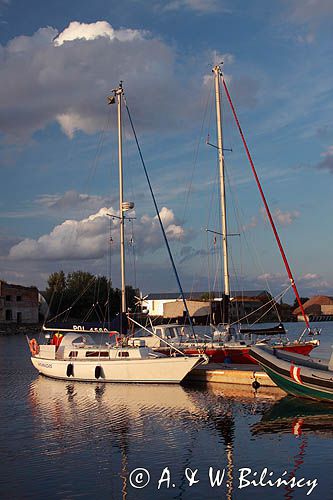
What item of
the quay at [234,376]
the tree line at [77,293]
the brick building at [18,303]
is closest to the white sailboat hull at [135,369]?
the quay at [234,376]

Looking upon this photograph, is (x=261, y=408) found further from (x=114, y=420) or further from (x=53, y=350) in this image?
(x=53, y=350)

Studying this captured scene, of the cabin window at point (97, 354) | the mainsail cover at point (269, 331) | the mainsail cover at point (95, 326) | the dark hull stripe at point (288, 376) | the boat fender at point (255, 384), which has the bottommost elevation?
the boat fender at point (255, 384)

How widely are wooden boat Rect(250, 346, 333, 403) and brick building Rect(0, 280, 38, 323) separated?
3570 inches

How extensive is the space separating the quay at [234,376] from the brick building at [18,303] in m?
86.0

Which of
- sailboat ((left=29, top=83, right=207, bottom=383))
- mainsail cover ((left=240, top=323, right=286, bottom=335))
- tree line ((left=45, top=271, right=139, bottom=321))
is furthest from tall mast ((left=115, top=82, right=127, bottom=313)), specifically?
tree line ((left=45, top=271, right=139, bottom=321))

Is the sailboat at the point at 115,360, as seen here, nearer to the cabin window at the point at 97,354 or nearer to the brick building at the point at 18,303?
the cabin window at the point at 97,354

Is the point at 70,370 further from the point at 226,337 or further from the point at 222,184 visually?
the point at 222,184

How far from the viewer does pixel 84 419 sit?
2292cm

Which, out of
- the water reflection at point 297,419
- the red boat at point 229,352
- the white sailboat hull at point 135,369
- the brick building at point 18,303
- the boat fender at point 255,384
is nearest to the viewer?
the water reflection at point 297,419

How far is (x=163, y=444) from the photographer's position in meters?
18.7

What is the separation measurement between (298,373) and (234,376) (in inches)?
193

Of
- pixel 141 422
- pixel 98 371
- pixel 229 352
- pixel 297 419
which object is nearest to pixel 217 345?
pixel 229 352

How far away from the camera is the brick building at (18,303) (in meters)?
112

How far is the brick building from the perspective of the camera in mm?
111750
